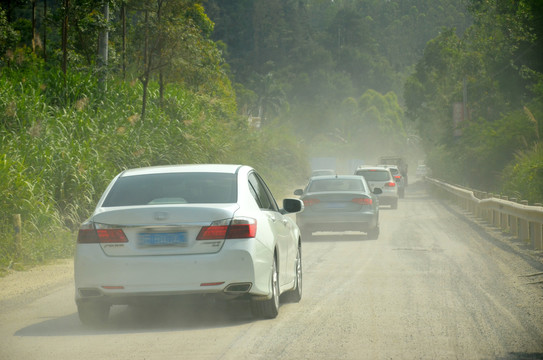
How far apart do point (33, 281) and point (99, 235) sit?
4.77 m

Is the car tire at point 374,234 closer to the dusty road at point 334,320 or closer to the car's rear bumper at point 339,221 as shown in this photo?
the car's rear bumper at point 339,221

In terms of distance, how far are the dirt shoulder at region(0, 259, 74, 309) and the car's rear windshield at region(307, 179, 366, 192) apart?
7480 mm

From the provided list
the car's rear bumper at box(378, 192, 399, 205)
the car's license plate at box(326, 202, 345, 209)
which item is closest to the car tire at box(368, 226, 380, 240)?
the car's license plate at box(326, 202, 345, 209)

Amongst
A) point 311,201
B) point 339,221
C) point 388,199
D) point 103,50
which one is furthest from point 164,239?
point 388,199

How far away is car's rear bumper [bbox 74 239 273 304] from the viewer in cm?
786

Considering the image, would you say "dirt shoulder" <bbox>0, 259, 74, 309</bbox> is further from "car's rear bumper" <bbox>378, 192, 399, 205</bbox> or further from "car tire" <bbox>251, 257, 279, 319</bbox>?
"car's rear bumper" <bbox>378, 192, 399, 205</bbox>

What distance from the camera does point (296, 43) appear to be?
479 feet

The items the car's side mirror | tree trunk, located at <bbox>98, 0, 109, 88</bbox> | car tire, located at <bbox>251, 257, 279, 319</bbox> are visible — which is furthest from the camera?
tree trunk, located at <bbox>98, 0, 109, 88</bbox>

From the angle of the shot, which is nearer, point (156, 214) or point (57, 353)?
point (57, 353)

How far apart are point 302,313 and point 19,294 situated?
4.07m

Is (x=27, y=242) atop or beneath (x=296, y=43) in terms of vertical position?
beneath

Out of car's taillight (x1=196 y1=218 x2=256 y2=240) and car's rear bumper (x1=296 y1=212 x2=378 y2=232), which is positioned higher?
car's taillight (x1=196 y1=218 x2=256 y2=240)

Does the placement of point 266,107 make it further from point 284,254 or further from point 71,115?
point 284,254

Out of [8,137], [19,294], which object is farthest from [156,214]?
[8,137]
